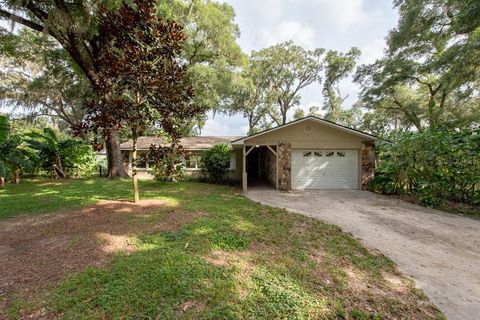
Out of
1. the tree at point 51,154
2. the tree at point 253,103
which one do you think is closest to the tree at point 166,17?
the tree at point 51,154

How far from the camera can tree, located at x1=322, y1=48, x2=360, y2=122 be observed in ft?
82.3

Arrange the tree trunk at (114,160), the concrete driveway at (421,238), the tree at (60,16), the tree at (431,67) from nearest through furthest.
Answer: the concrete driveway at (421,238) < the tree at (60,16) < the tree at (431,67) < the tree trunk at (114,160)

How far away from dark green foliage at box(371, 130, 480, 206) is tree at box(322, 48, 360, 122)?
62.3 ft

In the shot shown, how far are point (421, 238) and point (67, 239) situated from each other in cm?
754

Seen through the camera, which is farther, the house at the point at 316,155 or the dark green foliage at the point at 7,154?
the house at the point at 316,155

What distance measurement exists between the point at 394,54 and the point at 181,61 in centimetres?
1516

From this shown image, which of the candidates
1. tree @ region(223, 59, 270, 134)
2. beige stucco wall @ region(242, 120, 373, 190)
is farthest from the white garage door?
tree @ region(223, 59, 270, 134)

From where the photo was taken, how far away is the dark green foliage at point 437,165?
7.56 metres

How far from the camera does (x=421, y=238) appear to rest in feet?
16.7

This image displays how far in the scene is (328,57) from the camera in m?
25.5

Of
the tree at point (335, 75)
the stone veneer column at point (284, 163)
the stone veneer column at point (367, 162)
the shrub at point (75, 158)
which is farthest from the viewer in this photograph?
the tree at point (335, 75)

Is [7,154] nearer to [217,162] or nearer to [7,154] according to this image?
[7,154]

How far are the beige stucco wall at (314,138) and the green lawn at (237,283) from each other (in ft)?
23.3

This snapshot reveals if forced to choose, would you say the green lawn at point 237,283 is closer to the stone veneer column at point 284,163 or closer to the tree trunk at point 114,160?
the stone veneer column at point 284,163
